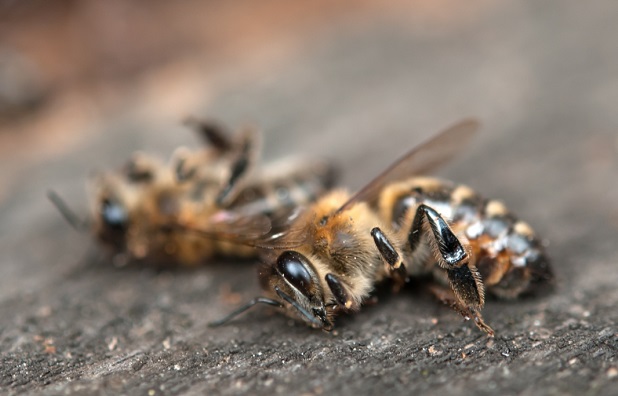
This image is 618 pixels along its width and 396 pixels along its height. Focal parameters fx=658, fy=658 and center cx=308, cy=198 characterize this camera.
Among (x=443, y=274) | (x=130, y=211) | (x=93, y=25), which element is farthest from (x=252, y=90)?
(x=443, y=274)

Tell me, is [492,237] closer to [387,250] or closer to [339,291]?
[387,250]

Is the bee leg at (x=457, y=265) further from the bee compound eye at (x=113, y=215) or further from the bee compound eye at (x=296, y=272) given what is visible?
the bee compound eye at (x=113, y=215)

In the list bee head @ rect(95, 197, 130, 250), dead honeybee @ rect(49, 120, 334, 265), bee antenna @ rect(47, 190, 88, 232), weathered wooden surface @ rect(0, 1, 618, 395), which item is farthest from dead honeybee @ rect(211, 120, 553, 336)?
bee antenna @ rect(47, 190, 88, 232)

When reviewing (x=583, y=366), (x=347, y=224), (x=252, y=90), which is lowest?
(x=583, y=366)

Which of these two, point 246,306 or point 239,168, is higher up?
point 239,168

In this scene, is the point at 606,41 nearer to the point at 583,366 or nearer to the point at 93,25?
the point at 583,366

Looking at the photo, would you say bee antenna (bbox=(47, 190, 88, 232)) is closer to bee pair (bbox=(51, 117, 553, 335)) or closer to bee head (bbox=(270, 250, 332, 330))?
bee pair (bbox=(51, 117, 553, 335))

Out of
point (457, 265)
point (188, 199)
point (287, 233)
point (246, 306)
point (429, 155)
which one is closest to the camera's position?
point (457, 265)

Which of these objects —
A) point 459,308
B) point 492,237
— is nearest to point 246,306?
point 459,308
